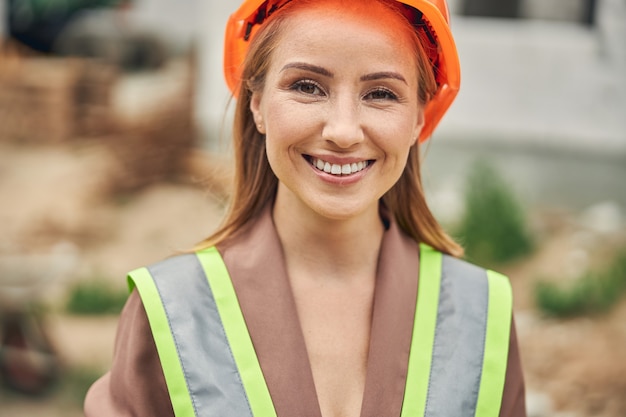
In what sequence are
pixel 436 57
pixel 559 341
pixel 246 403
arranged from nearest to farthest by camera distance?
pixel 246 403
pixel 436 57
pixel 559 341

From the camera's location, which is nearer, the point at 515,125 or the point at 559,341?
the point at 559,341

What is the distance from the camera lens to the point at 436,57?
1.94m

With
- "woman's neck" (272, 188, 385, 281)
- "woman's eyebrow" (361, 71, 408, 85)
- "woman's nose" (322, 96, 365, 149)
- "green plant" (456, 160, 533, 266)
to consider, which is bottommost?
"green plant" (456, 160, 533, 266)

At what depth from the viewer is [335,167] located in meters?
1.79

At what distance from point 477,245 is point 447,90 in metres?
2.77

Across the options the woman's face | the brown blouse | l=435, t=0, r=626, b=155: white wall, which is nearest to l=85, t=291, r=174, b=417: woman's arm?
the brown blouse

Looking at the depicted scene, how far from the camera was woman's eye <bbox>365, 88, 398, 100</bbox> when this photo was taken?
179 cm

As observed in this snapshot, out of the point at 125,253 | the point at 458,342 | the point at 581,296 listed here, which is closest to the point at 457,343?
the point at 458,342

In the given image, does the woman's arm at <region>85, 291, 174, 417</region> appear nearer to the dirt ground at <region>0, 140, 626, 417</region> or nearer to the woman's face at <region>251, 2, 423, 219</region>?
the woman's face at <region>251, 2, 423, 219</region>

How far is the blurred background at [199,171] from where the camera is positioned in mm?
4535

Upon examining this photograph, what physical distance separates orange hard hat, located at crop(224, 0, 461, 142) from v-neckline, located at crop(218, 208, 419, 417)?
0.33 m

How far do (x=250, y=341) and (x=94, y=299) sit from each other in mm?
3241

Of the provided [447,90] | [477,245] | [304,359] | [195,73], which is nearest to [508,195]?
[477,245]

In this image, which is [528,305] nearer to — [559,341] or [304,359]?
[559,341]
